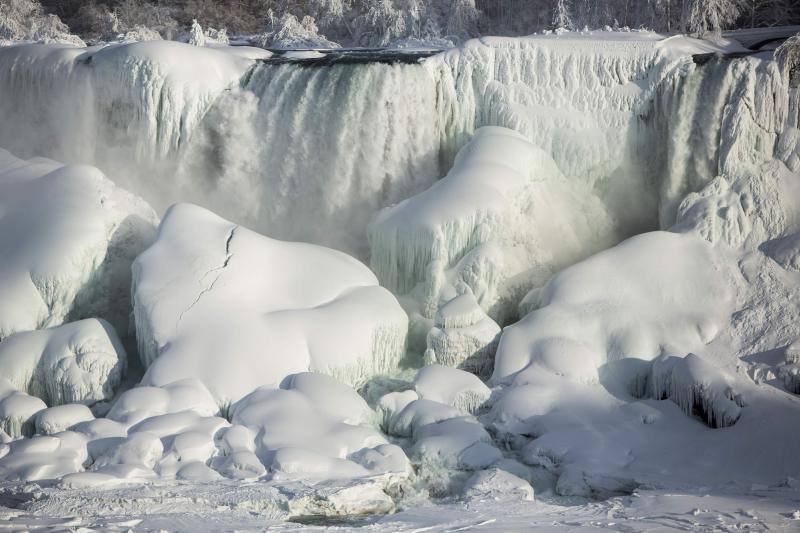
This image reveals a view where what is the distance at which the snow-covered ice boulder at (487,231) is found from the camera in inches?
346

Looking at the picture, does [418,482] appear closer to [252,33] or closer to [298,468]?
[298,468]

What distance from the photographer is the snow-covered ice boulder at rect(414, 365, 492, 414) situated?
763 centimetres

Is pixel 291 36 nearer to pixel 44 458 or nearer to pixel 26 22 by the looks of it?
pixel 26 22

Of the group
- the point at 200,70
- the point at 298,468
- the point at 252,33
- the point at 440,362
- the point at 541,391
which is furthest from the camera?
the point at 252,33

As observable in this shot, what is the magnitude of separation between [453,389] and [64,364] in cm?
315

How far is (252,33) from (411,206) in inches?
746

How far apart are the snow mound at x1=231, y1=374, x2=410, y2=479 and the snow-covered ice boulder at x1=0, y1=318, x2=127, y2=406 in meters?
1.34

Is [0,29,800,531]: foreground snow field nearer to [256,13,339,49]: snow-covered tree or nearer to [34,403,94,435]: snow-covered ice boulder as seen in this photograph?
[34,403,94,435]: snow-covered ice boulder

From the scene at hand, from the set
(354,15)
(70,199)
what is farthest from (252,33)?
(70,199)

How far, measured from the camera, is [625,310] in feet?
27.1

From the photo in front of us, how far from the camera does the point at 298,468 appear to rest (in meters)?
6.45

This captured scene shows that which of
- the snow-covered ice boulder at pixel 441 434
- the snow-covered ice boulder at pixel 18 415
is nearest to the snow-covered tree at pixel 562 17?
the snow-covered ice boulder at pixel 441 434

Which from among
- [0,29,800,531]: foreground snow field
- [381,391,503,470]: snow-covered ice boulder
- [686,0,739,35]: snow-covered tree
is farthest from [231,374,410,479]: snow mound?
[686,0,739,35]: snow-covered tree

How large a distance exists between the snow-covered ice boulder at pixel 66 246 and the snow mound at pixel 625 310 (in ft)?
11.8
